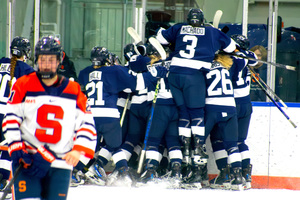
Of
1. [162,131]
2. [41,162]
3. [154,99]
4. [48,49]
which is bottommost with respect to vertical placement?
[162,131]

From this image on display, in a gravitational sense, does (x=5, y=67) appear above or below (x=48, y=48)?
below

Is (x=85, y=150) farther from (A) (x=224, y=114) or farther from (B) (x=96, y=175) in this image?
(A) (x=224, y=114)

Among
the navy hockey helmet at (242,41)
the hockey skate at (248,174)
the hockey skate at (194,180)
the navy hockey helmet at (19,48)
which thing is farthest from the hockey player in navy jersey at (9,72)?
the hockey skate at (248,174)

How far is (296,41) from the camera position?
20.2ft

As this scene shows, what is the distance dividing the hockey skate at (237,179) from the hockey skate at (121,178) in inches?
39.5

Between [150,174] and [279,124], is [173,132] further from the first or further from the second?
[279,124]

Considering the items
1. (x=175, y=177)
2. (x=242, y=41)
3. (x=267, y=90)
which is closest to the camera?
(x=175, y=177)

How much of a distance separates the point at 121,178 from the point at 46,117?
8.19 feet

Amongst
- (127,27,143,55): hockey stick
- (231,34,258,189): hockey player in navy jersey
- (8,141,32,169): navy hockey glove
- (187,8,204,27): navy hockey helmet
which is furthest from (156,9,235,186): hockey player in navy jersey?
(8,141,32,169): navy hockey glove

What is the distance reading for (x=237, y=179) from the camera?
5180mm

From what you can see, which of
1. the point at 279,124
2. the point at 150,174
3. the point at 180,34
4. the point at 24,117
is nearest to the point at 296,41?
the point at 279,124

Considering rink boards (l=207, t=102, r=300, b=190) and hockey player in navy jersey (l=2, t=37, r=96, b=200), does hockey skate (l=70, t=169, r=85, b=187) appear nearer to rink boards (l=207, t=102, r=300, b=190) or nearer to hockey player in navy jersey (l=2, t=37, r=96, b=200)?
rink boards (l=207, t=102, r=300, b=190)

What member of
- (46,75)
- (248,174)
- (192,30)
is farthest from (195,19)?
(46,75)

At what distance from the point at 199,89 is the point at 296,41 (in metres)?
1.69
